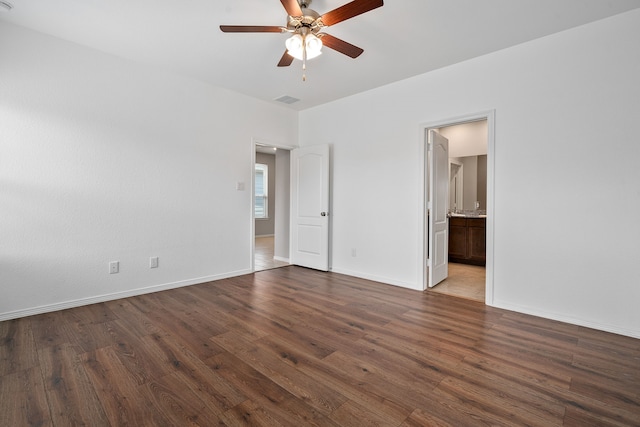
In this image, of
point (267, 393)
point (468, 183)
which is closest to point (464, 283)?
point (468, 183)

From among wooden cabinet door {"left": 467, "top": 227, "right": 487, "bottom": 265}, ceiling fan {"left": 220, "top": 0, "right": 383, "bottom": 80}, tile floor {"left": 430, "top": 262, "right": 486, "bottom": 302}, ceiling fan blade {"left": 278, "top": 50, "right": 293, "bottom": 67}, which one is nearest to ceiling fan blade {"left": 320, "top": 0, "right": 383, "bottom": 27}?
ceiling fan {"left": 220, "top": 0, "right": 383, "bottom": 80}

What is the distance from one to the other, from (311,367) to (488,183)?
269cm

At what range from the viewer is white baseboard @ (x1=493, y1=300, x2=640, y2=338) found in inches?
101

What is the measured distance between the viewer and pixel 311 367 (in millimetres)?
2035

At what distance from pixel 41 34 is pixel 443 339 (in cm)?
474

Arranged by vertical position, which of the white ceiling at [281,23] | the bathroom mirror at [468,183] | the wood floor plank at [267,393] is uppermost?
the white ceiling at [281,23]

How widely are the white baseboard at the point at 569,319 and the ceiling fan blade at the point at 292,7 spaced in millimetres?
3376

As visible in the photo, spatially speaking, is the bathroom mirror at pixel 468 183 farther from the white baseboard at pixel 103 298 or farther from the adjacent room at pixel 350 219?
the white baseboard at pixel 103 298

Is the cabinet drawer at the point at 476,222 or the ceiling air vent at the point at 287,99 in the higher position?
the ceiling air vent at the point at 287,99

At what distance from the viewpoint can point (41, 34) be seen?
116 inches

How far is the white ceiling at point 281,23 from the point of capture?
2496mm

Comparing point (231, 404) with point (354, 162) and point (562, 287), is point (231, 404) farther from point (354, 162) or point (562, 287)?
point (354, 162)

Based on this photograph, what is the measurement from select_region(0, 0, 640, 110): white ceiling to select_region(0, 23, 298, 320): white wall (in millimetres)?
326

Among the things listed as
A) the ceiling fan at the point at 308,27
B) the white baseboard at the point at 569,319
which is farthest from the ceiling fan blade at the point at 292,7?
the white baseboard at the point at 569,319
